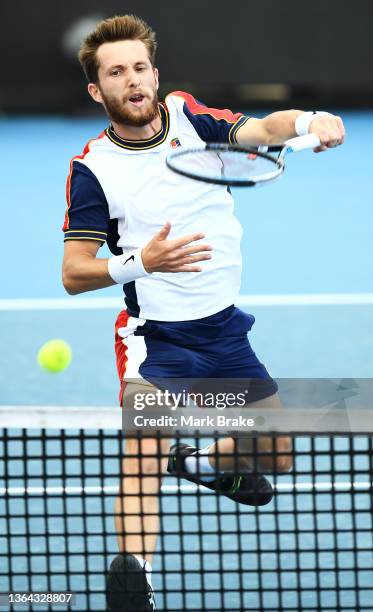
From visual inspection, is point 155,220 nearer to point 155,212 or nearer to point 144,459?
point 155,212

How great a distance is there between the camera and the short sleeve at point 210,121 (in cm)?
369

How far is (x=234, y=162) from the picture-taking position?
3.59 metres

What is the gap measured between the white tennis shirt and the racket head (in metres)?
0.06

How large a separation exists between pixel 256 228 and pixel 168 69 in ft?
18.2

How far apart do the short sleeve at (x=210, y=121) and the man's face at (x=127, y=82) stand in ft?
0.59

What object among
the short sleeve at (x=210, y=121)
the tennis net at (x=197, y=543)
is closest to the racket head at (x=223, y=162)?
the short sleeve at (x=210, y=121)

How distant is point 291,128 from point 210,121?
259 millimetres

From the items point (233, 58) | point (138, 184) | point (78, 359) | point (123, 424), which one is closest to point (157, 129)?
point (138, 184)

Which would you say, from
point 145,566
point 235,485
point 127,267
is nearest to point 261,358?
point 127,267

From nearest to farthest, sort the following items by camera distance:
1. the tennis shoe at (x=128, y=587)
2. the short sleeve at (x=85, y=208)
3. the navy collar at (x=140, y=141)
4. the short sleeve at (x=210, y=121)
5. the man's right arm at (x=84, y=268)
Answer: the tennis shoe at (x=128, y=587), the man's right arm at (x=84, y=268), the short sleeve at (x=85, y=208), the navy collar at (x=140, y=141), the short sleeve at (x=210, y=121)

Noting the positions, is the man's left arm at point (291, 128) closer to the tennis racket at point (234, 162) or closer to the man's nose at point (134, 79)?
the tennis racket at point (234, 162)

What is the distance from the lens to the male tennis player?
3439mm

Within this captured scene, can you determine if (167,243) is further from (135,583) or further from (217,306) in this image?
(135,583)

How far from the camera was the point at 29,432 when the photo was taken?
479 cm
